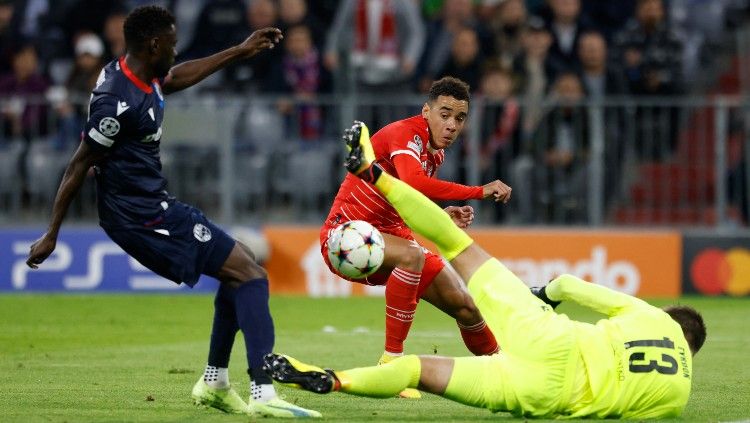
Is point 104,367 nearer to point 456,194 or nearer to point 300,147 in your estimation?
point 456,194

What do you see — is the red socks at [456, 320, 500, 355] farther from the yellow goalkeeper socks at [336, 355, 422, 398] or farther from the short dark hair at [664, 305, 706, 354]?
the yellow goalkeeper socks at [336, 355, 422, 398]

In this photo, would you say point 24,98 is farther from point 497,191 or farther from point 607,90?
point 497,191

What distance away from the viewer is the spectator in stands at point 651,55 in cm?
1792

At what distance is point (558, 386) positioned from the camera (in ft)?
25.5

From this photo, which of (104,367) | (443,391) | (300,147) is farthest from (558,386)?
(300,147)

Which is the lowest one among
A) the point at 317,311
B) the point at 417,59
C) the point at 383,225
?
the point at 317,311

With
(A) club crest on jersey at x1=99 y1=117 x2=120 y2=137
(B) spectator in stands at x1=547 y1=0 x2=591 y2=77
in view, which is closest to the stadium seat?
(B) spectator in stands at x1=547 y1=0 x2=591 y2=77

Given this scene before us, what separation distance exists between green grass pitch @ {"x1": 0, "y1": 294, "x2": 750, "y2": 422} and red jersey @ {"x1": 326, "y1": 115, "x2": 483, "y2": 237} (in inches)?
51.0

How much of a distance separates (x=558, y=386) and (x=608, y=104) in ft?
33.1

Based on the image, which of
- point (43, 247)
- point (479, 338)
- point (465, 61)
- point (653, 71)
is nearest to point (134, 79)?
point (43, 247)

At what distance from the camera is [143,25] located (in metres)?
8.17

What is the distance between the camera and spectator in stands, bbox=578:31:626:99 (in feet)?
58.5

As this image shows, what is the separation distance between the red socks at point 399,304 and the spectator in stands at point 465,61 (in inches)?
325

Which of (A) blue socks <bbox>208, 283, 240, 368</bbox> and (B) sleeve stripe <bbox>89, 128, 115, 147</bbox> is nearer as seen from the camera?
(B) sleeve stripe <bbox>89, 128, 115, 147</bbox>
